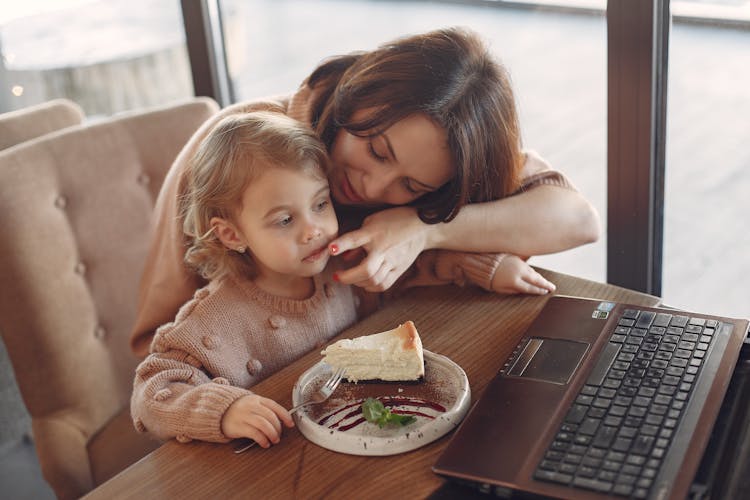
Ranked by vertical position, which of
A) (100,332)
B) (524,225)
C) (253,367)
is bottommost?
(100,332)

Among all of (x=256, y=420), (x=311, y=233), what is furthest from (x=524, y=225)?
(x=256, y=420)

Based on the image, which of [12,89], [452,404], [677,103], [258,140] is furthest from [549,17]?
[12,89]

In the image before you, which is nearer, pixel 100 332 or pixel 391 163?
pixel 391 163

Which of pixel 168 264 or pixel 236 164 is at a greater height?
pixel 236 164

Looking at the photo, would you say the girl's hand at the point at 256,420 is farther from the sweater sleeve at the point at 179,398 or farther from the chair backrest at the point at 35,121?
the chair backrest at the point at 35,121

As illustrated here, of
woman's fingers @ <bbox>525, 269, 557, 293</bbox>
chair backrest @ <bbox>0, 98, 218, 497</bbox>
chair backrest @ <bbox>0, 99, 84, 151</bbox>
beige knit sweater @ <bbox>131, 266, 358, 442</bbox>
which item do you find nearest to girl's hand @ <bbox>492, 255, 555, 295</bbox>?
woman's fingers @ <bbox>525, 269, 557, 293</bbox>

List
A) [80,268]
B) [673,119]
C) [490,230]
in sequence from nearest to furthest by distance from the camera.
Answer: [490,230] → [673,119] → [80,268]

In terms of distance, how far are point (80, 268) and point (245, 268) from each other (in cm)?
53

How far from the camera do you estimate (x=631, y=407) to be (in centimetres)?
98

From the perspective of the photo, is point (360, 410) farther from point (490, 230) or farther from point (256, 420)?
point (490, 230)

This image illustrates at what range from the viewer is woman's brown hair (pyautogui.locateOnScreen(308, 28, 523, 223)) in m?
1.28

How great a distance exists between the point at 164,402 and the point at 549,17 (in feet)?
3.93

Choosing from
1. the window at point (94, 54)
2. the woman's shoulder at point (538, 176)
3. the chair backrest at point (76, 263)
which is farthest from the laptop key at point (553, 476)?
the window at point (94, 54)

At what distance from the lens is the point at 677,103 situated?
1578 millimetres
